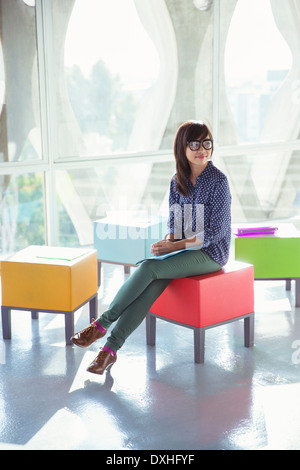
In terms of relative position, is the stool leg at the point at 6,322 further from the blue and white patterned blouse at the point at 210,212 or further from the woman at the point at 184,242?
the blue and white patterned blouse at the point at 210,212

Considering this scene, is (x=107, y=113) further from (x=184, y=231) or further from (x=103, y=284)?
(x=184, y=231)

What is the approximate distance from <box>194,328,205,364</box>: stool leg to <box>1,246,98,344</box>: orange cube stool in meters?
0.72

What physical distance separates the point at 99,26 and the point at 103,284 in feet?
8.75

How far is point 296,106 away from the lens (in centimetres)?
630

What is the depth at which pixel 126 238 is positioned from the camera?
162 inches

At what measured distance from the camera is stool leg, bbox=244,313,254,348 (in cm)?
310

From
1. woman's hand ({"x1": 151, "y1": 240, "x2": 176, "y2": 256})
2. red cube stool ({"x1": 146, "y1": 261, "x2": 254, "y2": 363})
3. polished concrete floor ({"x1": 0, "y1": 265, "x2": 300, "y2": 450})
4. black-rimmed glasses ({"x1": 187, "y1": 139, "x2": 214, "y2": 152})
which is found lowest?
polished concrete floor ({"x1": 0, "y1": 265, "x2": 300, "y2": 450})

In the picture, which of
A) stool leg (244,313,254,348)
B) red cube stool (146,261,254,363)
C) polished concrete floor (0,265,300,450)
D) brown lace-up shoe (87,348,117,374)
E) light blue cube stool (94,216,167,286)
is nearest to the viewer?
polished concrete floor (0,265,300,450)

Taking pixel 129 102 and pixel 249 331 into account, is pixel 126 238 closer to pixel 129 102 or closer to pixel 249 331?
pixel 249 331

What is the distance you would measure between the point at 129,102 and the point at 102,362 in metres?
3.65

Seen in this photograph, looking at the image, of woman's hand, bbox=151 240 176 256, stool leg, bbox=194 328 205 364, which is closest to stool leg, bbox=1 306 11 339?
woman's hand, bbox=151 240 176 256

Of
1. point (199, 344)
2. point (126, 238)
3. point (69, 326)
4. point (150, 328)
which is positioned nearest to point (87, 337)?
point (69, 326)

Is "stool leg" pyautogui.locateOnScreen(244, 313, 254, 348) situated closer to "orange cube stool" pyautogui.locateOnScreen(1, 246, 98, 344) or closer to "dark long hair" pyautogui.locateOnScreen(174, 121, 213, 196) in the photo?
"dark long hair" pyautogui.locateOnScreen(174, 121, 213, 196)

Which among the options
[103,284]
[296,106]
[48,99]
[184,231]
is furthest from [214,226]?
[296,106]
